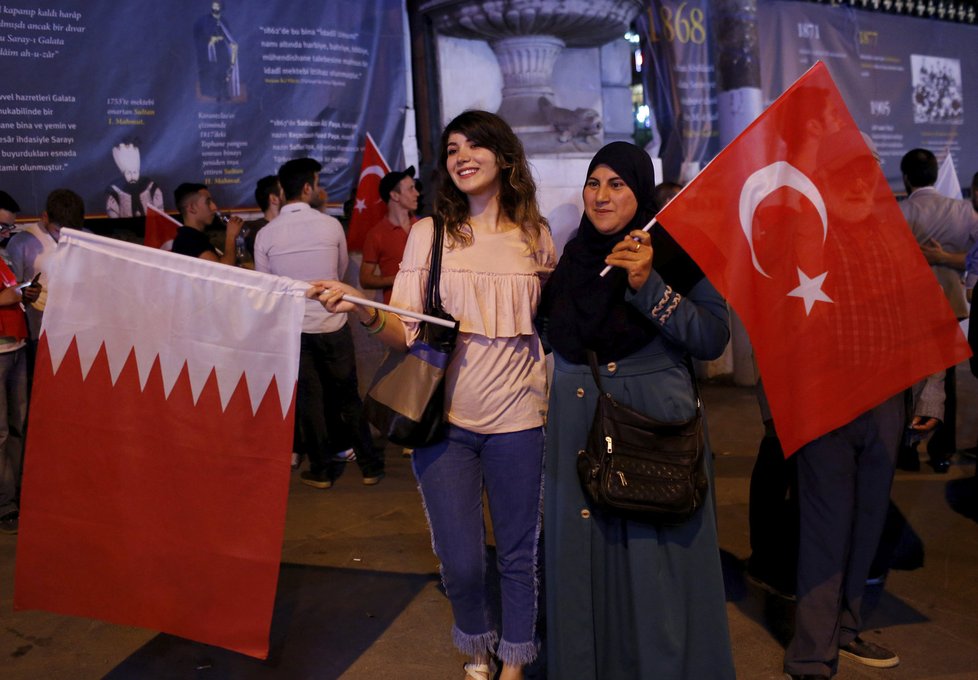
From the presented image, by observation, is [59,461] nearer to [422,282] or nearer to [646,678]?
[422,282]

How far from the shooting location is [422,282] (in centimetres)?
→ 306

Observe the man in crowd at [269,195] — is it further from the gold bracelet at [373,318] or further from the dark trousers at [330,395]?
the gold bracelet at [373,318]

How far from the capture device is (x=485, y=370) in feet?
10.1

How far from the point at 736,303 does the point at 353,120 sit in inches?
213

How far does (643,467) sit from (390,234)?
3.95 meters

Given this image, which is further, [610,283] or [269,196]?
[269,196]

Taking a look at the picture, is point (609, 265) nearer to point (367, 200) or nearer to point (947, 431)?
point (947, 431)

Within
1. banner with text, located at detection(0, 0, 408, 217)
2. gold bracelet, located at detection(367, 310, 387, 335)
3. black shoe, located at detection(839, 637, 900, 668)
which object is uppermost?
banner with text, located at detection(0, 0, 408, 217)

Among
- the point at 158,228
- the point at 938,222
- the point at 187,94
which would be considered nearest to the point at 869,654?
the point at 938,222

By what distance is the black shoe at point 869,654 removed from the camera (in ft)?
11.1

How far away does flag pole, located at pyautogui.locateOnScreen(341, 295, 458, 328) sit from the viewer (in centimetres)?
279

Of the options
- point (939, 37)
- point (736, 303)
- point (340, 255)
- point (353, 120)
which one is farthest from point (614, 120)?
point (736, 303)

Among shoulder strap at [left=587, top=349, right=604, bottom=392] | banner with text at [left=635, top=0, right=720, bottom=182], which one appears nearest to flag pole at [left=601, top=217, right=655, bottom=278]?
shoulder strap at [left=587, top=349, right=604, bottom=392]

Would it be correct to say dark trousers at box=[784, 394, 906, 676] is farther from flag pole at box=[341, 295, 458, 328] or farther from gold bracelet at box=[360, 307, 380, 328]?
gold bracelet at box=[360, 307, 380, 328]
